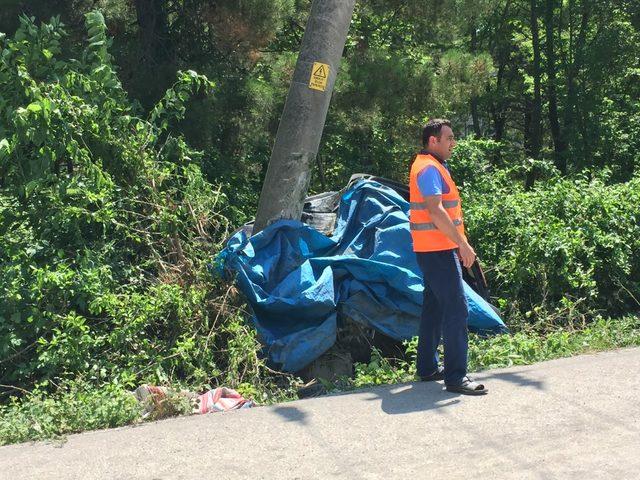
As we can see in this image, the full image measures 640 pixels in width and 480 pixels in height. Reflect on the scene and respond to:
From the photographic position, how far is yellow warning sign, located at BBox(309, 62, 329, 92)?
695cm

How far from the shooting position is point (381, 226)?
6.84 metres

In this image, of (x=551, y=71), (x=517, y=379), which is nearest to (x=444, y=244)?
(x=517, y=379)

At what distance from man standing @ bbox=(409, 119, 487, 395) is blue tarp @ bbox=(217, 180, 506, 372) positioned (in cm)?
112

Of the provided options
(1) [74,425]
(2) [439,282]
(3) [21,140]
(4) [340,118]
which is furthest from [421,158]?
(4) [340,118]

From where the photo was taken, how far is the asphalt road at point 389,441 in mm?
4105

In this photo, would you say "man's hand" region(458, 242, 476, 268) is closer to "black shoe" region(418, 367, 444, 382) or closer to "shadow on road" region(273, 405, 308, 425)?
"black shoe" region(418, 367, 444, 382)

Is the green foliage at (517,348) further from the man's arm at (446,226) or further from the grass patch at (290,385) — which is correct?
the man's arm at (446,226)

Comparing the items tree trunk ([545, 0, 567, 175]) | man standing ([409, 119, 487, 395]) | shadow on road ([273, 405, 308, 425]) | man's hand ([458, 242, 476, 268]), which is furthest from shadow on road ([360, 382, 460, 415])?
tree trunk ([545, 0, 567, 175])

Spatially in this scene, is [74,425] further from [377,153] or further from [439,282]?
[377,153]

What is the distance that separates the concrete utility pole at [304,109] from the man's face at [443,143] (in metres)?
1.85

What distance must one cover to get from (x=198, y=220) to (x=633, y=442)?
386 centimetres

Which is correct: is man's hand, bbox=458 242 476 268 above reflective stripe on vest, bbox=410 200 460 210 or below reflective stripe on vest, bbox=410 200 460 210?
below

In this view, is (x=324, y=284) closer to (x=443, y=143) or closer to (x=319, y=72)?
(x=443, y=143)

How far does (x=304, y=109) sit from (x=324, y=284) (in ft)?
5.22
